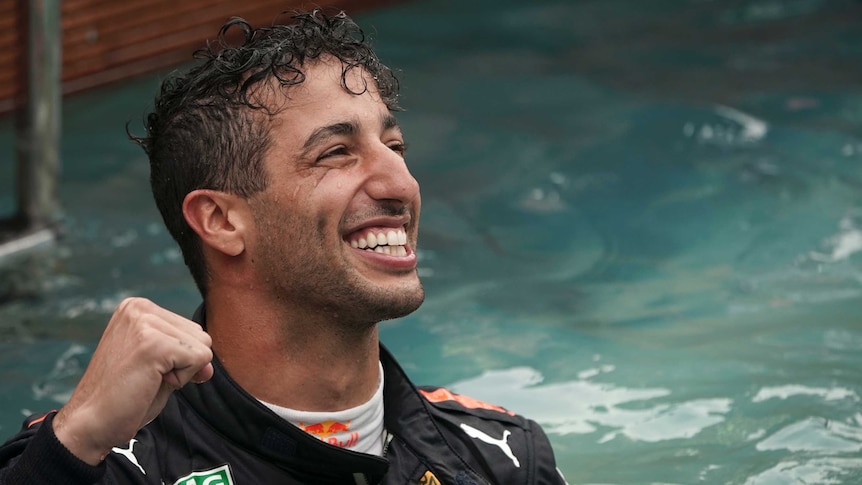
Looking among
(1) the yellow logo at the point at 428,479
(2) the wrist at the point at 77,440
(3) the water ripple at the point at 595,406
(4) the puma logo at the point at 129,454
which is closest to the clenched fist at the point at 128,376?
(2) the wrist at the point at 77,440

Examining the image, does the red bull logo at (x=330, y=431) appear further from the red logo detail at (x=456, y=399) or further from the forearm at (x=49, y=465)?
the forearm at (x=49, y=465)

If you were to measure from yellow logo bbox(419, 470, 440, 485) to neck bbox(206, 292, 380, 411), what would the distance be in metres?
0.23

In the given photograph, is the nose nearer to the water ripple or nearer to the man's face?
the man's face

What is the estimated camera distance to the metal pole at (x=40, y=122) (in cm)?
486

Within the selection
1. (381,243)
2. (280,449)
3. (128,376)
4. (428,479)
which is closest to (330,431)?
(280,449)

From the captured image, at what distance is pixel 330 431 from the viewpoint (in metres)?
2.63

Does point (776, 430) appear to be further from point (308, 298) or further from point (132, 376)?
point (132, 376)

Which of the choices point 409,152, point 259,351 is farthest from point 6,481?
point 409,152

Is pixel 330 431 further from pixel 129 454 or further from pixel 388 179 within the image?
pixel 388 179

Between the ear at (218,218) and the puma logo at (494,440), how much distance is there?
65 centimetres

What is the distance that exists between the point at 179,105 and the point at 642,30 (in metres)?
4.56

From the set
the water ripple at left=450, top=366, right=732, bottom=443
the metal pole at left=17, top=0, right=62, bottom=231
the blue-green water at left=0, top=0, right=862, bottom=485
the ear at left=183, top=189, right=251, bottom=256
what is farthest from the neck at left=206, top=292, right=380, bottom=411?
the metal pole at left=17, top=0, right=62, bottom=231

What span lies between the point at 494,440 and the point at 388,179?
2.07 ft

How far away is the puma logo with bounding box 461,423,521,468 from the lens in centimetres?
288
